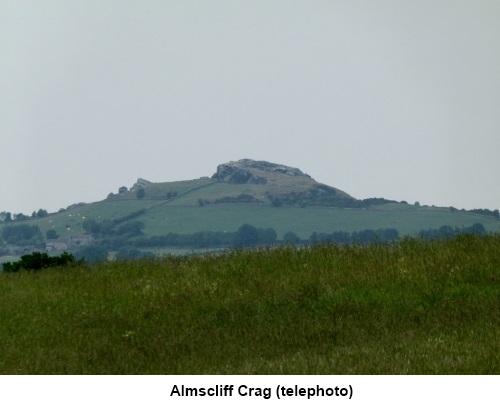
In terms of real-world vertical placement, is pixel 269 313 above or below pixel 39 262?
below

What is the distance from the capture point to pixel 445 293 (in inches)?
633

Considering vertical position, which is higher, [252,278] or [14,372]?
[252,278]

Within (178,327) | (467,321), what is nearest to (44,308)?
(178,327)

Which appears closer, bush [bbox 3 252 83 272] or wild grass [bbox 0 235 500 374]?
wild grass [bbox 0 235 500 374]

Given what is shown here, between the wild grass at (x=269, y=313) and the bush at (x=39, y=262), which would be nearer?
the wild grass at (x=269, y=313)

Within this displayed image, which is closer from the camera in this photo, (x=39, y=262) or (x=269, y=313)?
(x=269, y=313)

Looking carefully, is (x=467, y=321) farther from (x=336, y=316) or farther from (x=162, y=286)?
(x=162, y=286)

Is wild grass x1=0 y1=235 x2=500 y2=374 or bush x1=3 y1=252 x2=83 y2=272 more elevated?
bush x1=3 y1=252 x2=83 y2=272

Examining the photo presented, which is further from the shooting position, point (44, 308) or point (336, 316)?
point (44, 308)

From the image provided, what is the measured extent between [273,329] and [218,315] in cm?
156

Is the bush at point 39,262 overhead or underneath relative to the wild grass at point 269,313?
overhead

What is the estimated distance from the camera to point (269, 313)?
15.7 m

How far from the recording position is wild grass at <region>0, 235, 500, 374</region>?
1252 centimetres

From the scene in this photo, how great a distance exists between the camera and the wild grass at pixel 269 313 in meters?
12.5
